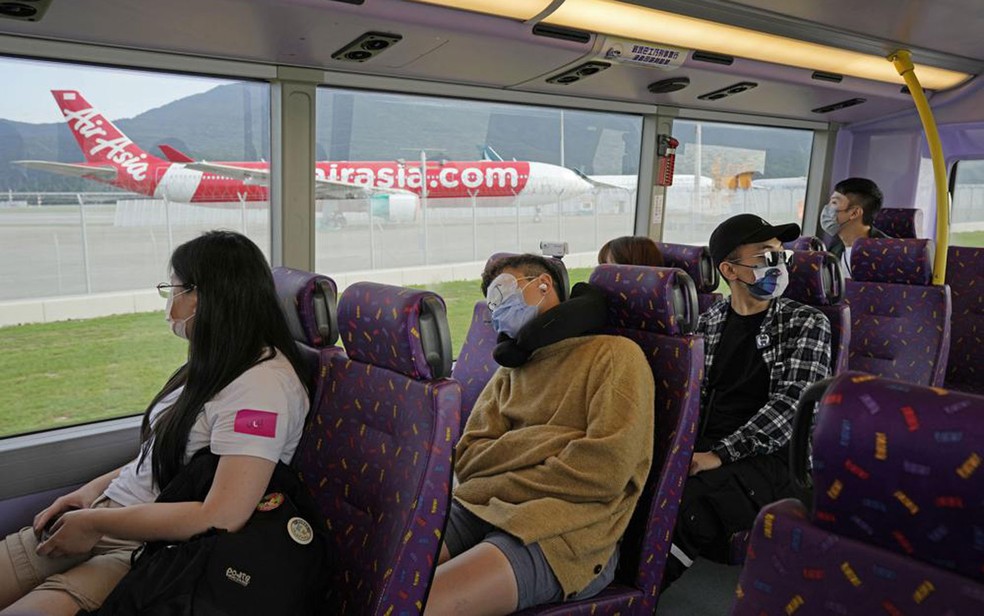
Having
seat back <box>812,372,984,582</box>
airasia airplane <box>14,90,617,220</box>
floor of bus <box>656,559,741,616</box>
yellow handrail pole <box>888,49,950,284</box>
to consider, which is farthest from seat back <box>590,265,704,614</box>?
yellow handrail pole <box>888,49,950,284</box>

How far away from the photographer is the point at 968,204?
562 centimetres

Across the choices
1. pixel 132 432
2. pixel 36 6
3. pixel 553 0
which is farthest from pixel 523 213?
pixel 36 6

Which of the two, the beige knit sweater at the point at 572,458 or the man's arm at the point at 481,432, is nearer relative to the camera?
the beige knit sweater at the point at 572,458

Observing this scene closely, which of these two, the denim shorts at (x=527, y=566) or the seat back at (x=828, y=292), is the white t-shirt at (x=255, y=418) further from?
the seat back at (x=828, y=292)

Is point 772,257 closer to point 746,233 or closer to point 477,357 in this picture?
point 746,233

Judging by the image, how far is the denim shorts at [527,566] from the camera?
6.43 feet

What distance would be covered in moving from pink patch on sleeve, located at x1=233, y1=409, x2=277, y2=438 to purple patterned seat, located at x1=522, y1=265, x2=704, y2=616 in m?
0.94

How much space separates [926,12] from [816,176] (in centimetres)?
250

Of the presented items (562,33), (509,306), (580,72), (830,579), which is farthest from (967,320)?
(830,579)

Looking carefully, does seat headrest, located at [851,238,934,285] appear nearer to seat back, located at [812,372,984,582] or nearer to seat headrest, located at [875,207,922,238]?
seat headrest, located at [875,207,922,238]

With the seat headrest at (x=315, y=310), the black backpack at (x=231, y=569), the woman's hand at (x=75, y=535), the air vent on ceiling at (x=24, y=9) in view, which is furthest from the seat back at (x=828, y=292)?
the air vent on ceiling at (x=24, y=9)

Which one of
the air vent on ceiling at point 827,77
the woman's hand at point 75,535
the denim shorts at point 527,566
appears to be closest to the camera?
the woman's hand at point 75,535

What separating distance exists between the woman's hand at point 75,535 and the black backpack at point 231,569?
6.0 inches

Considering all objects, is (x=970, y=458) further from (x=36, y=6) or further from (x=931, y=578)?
(x=36, y=6)
